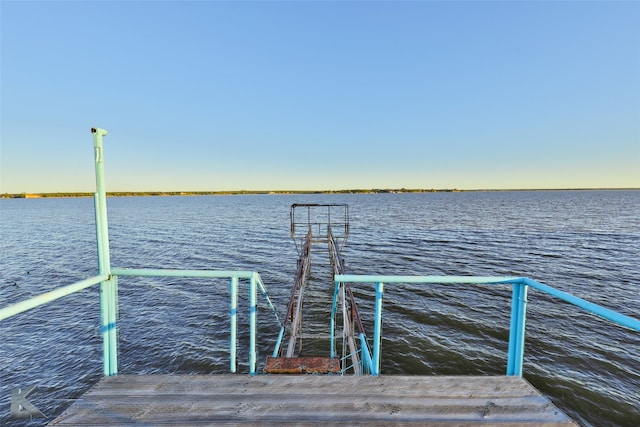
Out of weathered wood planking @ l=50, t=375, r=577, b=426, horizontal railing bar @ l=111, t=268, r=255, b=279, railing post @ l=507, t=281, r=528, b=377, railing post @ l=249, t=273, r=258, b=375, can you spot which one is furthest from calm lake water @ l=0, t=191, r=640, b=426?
railing post @ l=507, t=281, r=528, b=377

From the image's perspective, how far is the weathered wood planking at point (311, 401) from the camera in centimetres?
269

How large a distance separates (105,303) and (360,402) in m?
3.00

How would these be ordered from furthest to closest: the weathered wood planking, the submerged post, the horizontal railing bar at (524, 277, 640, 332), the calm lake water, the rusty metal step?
1. the calm lake water
2. the rusty metal step
3. the submerged post
4. the weathered wood planking
5. the horizontal railing bar at (524, 277, 640, 332)

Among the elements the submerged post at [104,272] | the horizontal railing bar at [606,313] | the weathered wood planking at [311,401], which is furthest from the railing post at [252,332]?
the horizontal railing bar at [606,313]

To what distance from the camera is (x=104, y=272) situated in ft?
10.8

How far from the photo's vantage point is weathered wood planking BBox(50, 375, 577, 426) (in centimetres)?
269

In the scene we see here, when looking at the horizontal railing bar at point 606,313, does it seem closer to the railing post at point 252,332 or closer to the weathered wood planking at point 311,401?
the weathered wood planking at point 311,401

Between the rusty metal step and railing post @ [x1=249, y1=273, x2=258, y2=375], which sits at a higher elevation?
railing post @ [x1=249, y1=273, x2=258, y2=375]

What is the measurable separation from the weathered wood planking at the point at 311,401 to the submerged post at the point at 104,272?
11.4 inches

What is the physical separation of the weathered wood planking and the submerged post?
29 centimetres

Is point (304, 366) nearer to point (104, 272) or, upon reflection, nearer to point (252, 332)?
point (252, 332)

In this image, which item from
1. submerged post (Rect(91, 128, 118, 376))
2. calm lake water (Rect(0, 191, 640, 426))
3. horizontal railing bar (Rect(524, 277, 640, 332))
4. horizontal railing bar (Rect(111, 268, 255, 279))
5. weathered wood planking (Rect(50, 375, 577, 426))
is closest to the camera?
horizontal railing bar (Rect(524, 277, 640, 332))

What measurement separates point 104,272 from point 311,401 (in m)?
2.69

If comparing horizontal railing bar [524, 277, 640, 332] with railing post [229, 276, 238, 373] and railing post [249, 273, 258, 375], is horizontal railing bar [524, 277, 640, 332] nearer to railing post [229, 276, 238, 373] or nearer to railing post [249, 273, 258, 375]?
railing post [249, 273, 258, 375]
